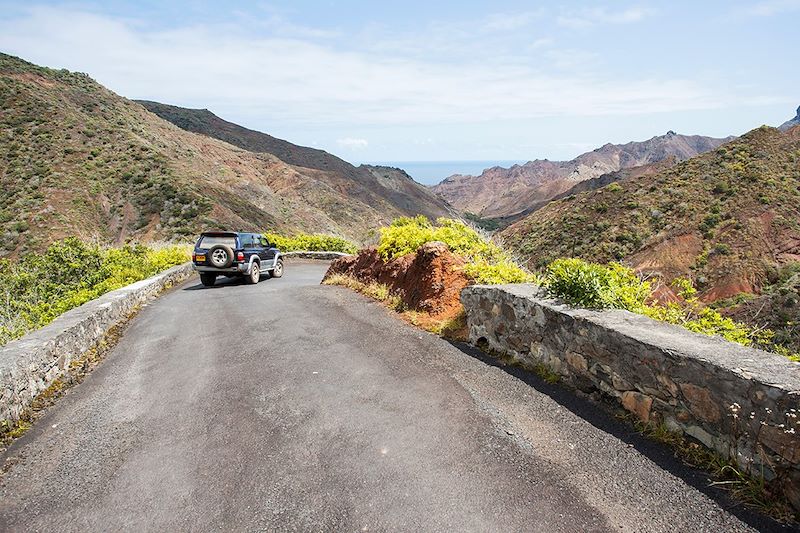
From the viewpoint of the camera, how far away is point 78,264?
1694 cm

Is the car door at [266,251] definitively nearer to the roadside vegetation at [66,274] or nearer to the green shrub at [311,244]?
the roadside vegetation at [66,274]

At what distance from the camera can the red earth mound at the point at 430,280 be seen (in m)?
9.30

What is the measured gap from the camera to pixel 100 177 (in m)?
44.7

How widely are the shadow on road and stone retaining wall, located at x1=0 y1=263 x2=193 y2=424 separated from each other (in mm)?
6109

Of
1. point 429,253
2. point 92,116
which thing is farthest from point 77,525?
point 92,116

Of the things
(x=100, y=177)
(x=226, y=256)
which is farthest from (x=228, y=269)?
(x=100, y=177)

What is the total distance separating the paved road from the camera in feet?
12.4

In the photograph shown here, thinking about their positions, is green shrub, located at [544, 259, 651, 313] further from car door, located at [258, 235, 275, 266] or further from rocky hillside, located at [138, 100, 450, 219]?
rocky hillside, located at [138, 100, 450, 219]

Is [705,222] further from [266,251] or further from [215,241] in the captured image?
[215,241]

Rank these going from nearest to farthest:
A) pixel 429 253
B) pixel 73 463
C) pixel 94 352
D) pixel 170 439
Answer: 1. pixel 73 463
2. pixel 170 439
3. pixel 94 352
4. pixel 429 253

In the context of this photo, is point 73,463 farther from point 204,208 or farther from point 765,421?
point 204,208

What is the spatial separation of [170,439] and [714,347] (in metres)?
5.55

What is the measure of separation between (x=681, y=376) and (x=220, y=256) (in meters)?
15.7

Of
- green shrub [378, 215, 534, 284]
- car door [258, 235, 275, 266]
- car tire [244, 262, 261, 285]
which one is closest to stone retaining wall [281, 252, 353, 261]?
car door [258, 235, 275, 266]
